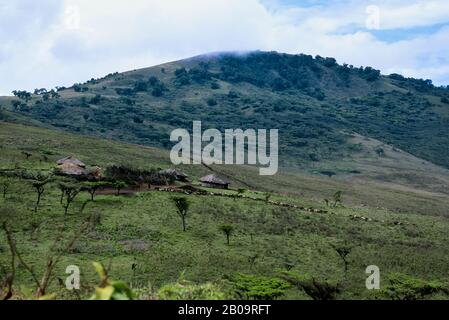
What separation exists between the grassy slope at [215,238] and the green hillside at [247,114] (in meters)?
62.8

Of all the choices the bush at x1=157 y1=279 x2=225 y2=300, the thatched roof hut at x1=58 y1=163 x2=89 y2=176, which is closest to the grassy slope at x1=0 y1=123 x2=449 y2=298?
the thatched roof hut at x1=58 y1=163 x2=89 y2=176

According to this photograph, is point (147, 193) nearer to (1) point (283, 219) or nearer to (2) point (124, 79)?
(1) point (283, 219)

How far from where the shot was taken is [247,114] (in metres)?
151

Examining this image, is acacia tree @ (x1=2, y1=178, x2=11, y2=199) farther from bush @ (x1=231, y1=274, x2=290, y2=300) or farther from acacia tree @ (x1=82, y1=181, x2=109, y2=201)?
bush @ (x1=231, y1=274, x2=290, y2=300)

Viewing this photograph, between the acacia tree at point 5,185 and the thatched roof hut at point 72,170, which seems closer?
the acacia tree at point 5,185

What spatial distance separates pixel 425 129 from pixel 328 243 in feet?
436

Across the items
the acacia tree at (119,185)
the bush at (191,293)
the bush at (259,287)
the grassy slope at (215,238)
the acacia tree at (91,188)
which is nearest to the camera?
the bush at (191,293)

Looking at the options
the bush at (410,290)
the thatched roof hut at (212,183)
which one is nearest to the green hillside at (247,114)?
the thatched roof hut at (212,183)

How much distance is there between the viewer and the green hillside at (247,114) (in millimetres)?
118062

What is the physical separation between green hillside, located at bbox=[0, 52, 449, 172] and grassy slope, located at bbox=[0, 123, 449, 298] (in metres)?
62.8

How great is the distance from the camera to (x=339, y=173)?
103562 mm

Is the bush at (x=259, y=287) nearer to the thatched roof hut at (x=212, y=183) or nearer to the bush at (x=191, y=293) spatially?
the bush at (x=191, y=293)

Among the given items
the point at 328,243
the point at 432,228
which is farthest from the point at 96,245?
the point at 432,228
